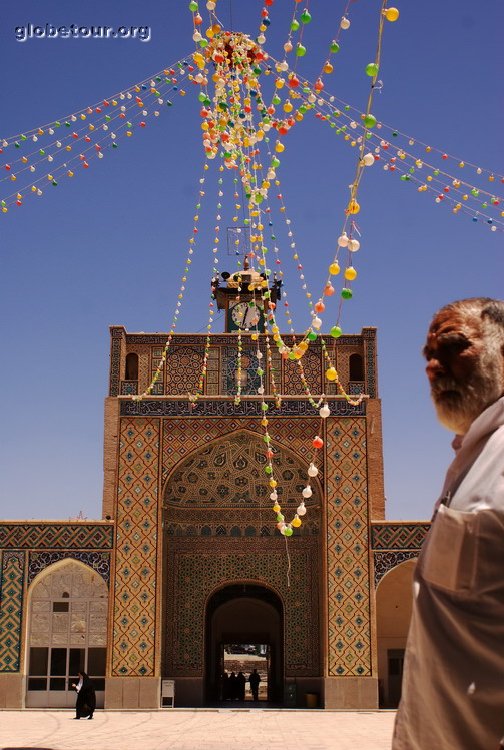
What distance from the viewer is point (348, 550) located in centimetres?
1412

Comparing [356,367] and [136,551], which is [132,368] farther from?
[356,367]

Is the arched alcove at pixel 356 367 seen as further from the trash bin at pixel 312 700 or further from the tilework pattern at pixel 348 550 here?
the trash bin at pixel 312 700

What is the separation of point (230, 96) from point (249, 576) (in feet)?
29.8

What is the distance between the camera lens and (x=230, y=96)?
306 inches

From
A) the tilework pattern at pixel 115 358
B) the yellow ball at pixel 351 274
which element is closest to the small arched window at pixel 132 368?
the tilework pattern at pixel 115 358

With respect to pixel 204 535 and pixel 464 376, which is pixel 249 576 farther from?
pixel 464 376

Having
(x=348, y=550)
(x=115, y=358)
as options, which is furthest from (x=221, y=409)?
(x=348, y=550)

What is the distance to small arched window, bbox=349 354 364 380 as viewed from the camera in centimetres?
1544

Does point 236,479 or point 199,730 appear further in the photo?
point 236,479

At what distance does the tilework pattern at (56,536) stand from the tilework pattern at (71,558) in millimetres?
106

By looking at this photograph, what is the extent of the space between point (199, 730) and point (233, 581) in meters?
3.54

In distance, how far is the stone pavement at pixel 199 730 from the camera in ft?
32.2

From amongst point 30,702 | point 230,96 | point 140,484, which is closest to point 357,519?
point 140,484

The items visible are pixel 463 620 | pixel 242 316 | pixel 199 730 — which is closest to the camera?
pixel 463 620
